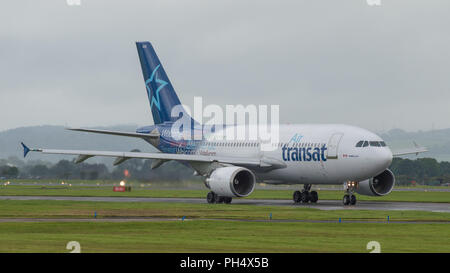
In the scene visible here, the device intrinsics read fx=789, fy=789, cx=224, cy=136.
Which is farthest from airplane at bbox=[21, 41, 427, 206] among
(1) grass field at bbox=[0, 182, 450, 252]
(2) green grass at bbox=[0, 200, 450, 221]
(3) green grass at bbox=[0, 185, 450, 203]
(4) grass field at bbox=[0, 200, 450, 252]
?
(3) green grass at bbox=[0, 185, 450, 203]

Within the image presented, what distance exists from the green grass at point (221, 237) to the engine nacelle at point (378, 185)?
19392mm

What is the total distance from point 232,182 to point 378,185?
11.3m

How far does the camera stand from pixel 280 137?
56.2 m

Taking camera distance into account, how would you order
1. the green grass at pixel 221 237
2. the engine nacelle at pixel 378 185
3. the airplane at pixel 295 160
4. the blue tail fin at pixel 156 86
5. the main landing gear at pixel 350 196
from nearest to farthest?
the green grass at pixel 221 237 < the airplane at pixel 295 160 < the main landing gear at pixel 350 196 < the engine nacelle at pixel 378 185 < the blue tail fin at pixel 156 86

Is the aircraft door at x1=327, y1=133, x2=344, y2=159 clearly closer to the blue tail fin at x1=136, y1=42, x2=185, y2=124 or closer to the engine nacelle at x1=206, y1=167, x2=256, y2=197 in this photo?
the engine nacelle at x1=206, y1=167, x2=256, y2=197

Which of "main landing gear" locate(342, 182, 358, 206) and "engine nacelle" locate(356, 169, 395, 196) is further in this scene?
"engine nacelle" locate(356, 169, 395, 196)

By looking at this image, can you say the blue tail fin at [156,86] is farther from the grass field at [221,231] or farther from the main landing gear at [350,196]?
the grass field at [221,231]

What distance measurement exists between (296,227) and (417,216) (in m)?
10.3

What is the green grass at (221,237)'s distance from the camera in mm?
25891

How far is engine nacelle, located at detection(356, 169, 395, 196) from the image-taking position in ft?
182

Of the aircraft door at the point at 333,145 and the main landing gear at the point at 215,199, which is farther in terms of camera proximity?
the main landing gear at the point at 215,199

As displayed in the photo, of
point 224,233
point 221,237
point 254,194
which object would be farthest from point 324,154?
point 221,237

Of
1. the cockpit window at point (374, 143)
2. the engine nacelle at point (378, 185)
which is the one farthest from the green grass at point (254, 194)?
the cockpit window at point (374, 143)
